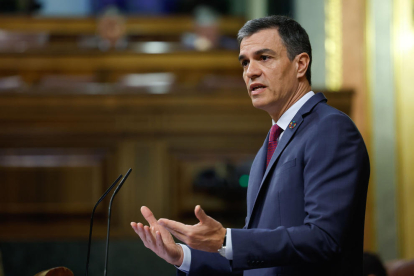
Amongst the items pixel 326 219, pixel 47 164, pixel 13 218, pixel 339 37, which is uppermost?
pixel 339 37

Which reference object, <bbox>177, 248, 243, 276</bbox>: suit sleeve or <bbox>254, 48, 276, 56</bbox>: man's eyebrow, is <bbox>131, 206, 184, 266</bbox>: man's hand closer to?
<bbox>177, 248, 243, 276</bbox>: suit sleeve

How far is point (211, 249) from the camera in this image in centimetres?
90

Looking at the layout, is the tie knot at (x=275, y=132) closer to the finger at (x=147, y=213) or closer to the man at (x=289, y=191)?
the man at (x=289, y=191)

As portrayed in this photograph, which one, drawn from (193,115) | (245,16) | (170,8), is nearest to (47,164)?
(193,115)

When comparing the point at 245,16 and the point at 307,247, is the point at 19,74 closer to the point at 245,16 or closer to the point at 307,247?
the point at 245,16

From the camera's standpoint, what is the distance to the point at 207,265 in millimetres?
1170

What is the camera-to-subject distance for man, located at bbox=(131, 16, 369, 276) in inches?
35.5

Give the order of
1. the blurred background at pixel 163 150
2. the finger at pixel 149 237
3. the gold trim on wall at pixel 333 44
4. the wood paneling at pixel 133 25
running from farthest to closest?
the wood paneling at pixel 133 25 < the gold trim on wall at pixel 333 44 < the blurred background at pixel 163 150 < the finger at pixel 149 237

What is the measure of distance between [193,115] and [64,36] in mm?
3439

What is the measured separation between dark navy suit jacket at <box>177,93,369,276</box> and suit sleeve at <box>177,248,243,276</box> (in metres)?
0.10

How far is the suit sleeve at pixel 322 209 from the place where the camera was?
2.94 ft

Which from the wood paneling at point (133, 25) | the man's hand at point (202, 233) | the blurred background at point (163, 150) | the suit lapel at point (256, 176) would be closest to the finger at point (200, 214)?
the man's hand at point (202, 233)

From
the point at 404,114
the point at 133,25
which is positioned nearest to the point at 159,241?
the point at 404,114

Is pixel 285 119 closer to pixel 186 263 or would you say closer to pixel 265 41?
pixel 265 41
